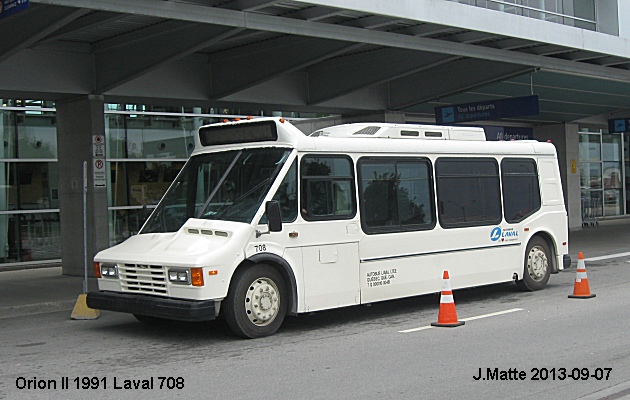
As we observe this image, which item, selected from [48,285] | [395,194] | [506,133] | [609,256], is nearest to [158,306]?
[395,194]

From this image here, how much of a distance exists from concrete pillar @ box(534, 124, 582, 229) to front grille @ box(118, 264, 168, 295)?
22.8 m

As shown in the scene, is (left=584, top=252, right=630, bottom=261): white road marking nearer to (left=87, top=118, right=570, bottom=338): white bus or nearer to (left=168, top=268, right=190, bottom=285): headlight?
(left=87, top=118, right=570, bottom=338): white bus

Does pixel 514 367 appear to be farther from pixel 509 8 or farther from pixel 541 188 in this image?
pixel 509 8

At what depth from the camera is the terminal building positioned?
14367mm

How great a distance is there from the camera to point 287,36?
16.5 meters

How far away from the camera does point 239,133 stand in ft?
35.5

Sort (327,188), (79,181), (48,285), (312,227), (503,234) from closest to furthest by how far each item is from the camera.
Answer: (312,227)
(327,188)
(503,234)
(48,285)
(79,181)

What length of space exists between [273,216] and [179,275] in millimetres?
1339

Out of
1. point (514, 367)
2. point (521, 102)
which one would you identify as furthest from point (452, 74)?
point (514, 367)

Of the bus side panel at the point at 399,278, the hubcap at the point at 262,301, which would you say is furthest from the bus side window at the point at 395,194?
the hubcap at the point at 262,301

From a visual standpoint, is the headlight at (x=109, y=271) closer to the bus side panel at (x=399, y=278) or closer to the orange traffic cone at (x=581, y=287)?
the bus side panel at (x=399, y=278)

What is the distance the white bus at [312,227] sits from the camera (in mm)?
9633

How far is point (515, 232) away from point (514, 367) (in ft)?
18.4

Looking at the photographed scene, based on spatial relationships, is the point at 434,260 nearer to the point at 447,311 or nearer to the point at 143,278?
the point at 447,311
